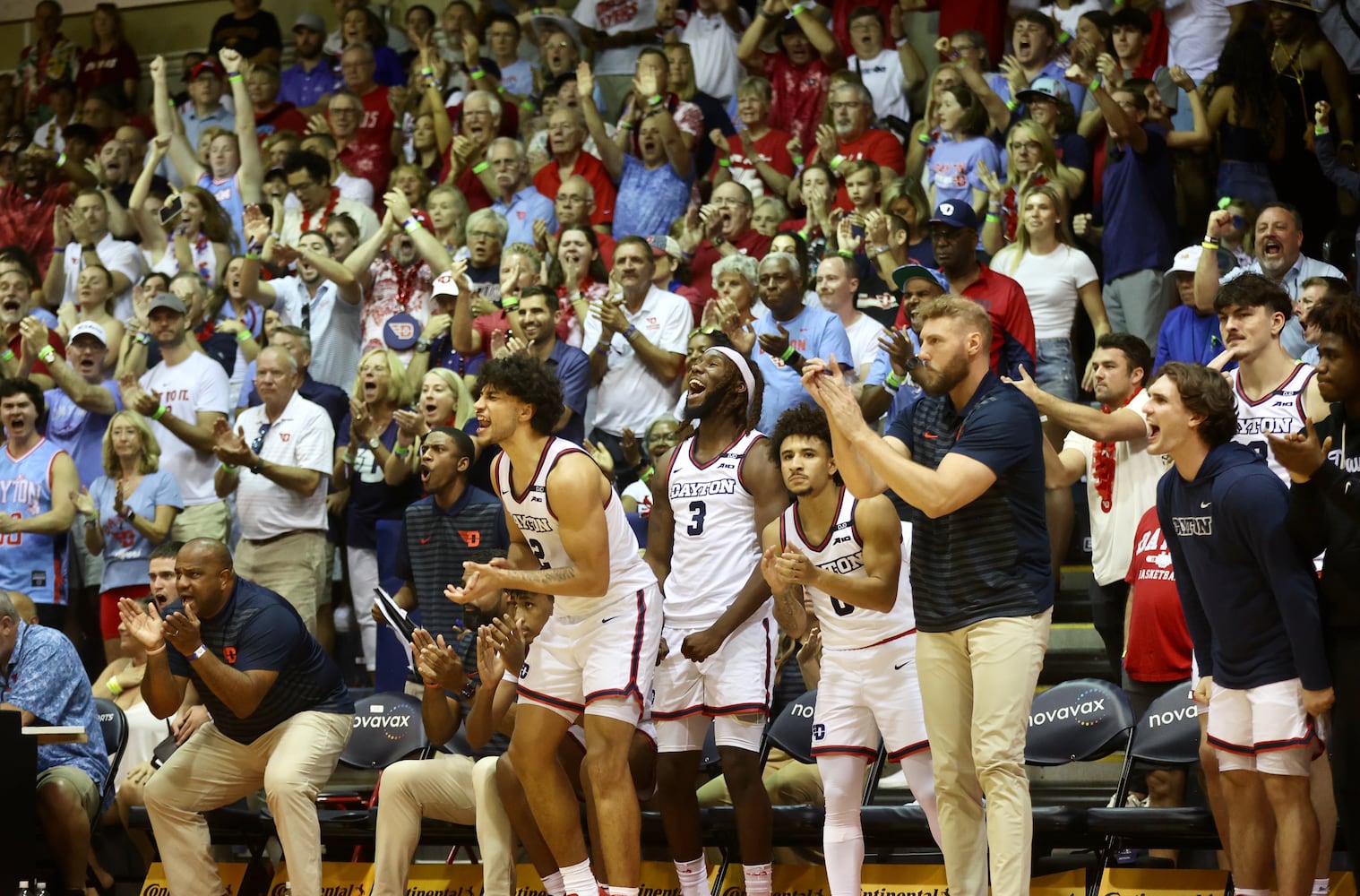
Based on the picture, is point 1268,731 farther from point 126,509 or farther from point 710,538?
point 126,509

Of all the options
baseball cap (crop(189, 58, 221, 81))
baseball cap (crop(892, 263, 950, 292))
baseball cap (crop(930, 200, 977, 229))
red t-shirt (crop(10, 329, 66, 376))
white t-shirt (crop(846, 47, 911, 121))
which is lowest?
red t-shirt (crop(10, 329, 66, 376))

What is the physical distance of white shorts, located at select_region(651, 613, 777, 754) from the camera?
21.2 feet

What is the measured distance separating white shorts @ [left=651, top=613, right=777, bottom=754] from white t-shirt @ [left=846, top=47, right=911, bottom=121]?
614 centimetres

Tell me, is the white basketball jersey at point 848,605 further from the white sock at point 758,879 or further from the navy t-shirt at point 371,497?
the navy t-shirt at point 371,497

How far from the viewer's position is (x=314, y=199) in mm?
12062

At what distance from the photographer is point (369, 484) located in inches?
370

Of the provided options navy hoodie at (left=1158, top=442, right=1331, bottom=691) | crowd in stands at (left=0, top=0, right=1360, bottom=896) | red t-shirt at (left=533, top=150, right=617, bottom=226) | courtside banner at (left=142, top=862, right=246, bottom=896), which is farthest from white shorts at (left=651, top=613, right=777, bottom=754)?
red t-shirt at (left=533, top=150, right=617, bottom=226)

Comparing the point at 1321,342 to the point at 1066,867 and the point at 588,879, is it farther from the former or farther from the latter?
the point at 588,879

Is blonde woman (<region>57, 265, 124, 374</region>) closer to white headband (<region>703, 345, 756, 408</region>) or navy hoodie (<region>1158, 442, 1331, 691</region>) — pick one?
white headband (<region>703, 345, 756, 408</region>)

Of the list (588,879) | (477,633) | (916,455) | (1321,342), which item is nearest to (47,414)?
(477,633)

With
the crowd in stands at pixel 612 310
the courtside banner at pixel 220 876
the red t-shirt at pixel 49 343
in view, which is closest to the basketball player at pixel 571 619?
the crowd in stands at pixel 612 310

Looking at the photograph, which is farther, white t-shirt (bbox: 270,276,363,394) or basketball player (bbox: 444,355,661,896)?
white t-shirt (bbox: 270,276,363,394)

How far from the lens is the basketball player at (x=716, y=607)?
6.45 metres

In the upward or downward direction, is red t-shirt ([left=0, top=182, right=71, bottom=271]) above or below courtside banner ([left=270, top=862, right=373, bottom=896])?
above
